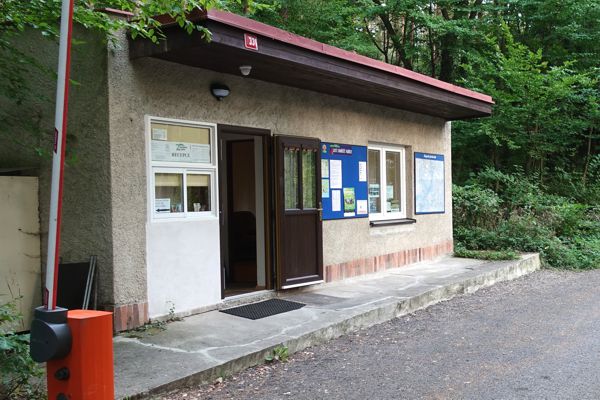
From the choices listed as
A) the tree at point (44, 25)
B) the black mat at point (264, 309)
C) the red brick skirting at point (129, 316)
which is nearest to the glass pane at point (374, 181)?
the black mat at point (264, 309)

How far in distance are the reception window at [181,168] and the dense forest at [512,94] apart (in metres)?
7.13

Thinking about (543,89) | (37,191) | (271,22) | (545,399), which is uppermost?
(271,22)

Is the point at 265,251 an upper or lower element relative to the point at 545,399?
upper

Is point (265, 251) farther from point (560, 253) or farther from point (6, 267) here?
point (560, 253)

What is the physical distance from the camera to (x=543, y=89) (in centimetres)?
1672

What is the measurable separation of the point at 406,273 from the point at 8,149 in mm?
6667

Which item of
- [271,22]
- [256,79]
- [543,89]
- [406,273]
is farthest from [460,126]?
[256,79]

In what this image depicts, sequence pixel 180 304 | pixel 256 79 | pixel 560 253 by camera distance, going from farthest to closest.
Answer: pixel 560 253 < pixel 256 79 < pixel 180 304

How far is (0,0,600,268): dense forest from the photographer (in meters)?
13.5

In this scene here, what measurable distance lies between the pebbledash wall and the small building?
15 mm

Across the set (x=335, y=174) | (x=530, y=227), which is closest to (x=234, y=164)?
(x=335, y=174)

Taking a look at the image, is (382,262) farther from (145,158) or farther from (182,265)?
(145,158)

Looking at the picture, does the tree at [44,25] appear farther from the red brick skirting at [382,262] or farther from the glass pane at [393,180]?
the glass pane at [393,180]

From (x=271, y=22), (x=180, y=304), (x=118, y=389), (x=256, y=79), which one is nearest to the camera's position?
(x=118, y=389)
